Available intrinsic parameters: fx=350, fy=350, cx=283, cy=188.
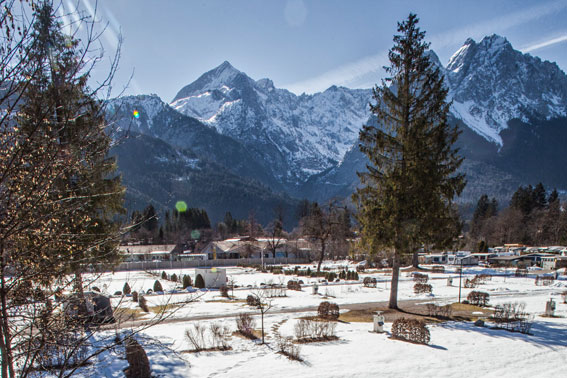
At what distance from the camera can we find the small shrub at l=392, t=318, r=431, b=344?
12625mm

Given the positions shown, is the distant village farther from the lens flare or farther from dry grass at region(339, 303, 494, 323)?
dry grass at region(339, 303, 494, 323)

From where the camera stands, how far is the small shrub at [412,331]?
497 inches

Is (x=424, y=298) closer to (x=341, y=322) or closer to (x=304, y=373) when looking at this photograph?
(x=341, y=322)

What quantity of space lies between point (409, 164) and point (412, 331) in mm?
8862

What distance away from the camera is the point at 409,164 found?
18531 millimetres

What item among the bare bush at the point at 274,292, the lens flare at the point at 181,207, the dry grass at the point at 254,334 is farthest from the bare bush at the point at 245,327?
the lens flare at the point at 181,207

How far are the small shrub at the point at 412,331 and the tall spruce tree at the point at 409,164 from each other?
519 centimetres

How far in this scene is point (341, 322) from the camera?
16.9m

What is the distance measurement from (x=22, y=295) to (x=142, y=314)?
51.4ft

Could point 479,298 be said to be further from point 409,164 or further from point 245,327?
point 245,327

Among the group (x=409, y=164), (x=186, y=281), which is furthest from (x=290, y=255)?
(x=409, y=164)

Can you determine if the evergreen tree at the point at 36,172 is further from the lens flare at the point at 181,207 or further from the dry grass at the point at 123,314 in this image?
the lens flare at the point at 181,207

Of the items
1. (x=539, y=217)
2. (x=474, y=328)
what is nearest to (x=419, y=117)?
(x=474, y=328)

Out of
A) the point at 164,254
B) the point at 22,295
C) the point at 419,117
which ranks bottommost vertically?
the point at 164,254
